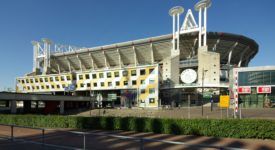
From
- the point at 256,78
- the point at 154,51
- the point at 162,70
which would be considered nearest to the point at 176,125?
the point at 256,78

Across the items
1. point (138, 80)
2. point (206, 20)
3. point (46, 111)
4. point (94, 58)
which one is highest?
point (206, 20)

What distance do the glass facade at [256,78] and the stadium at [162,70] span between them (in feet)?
33.5

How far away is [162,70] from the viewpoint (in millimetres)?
89688

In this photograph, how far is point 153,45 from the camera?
315 ft

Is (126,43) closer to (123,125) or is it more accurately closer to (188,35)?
(188,35)

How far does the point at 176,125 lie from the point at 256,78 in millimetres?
51616

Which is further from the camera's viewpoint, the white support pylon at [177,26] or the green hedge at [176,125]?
the white support pylon at [177,26]

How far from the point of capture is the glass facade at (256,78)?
2520 inches

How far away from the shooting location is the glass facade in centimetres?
6400

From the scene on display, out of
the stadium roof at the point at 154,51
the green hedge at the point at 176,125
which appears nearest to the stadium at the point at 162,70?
the stadium roof at the point at 154,51

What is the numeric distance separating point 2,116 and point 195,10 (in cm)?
7421

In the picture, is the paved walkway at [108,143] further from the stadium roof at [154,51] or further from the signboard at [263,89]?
the stadium roof at [154,51]

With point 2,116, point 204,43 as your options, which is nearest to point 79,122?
point 2,116

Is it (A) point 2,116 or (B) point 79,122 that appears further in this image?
(A) point 2,116
